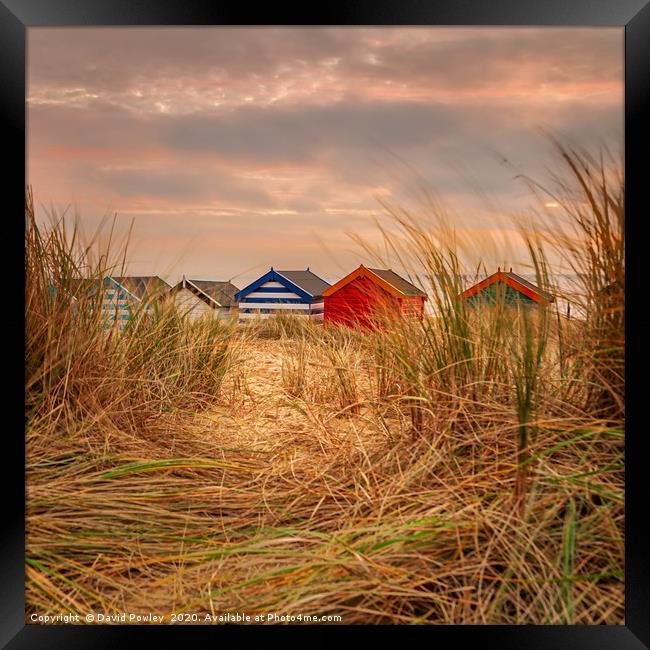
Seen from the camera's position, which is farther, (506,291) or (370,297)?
(370,297)

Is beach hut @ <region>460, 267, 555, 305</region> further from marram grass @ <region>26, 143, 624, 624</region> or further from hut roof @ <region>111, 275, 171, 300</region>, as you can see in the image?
hut roof @ <region>111, 275, 171, 300</region>

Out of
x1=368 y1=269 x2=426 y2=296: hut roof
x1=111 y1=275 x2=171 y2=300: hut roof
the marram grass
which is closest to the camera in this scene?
the marram grass

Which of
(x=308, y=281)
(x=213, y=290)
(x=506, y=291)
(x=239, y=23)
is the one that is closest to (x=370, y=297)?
(x=308, y=281)

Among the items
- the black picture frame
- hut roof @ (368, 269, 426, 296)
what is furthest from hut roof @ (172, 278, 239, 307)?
the black picture frame

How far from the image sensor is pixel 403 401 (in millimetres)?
1805

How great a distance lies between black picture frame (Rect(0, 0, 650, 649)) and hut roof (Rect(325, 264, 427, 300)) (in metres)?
0.69

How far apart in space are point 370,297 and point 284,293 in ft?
1.25

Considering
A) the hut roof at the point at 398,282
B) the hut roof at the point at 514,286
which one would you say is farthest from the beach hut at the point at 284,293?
the hut roof at the point at 514,286

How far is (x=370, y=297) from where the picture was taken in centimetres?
211

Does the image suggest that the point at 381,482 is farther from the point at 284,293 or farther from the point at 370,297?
the point at 284,293

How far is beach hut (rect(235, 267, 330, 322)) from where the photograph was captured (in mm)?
2113

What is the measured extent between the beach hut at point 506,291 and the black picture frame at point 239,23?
0.24 meters
